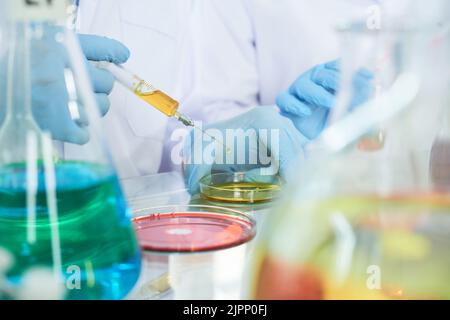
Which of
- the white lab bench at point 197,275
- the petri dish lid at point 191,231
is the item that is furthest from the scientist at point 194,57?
the white lab bench at point 197,275

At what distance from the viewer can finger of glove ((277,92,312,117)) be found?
1.04m

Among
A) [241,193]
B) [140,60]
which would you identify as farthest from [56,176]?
[140,60]

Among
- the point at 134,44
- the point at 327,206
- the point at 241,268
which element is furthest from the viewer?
the point at 134,44

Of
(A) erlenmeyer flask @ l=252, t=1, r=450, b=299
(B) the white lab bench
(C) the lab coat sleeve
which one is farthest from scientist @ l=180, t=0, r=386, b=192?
(A) erlenmeyer flask @ l=252, t=1, r=450, b=299

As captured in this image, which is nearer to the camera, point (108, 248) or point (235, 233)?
point (108, 248)

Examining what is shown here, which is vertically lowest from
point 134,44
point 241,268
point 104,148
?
point 241,268

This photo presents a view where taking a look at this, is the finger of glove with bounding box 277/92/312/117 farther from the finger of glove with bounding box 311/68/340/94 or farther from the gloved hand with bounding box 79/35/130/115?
the gloved hand with bounding box 79/35/130/115

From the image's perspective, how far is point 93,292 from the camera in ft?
1.38

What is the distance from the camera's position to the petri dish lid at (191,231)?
54 centimetres

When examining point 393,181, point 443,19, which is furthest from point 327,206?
point 443,19

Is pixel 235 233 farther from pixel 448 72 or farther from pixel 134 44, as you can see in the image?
pixel 134 44

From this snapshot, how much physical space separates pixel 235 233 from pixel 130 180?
1.54 ft

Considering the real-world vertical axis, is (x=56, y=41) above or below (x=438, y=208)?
above

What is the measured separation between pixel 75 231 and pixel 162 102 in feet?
2.04
